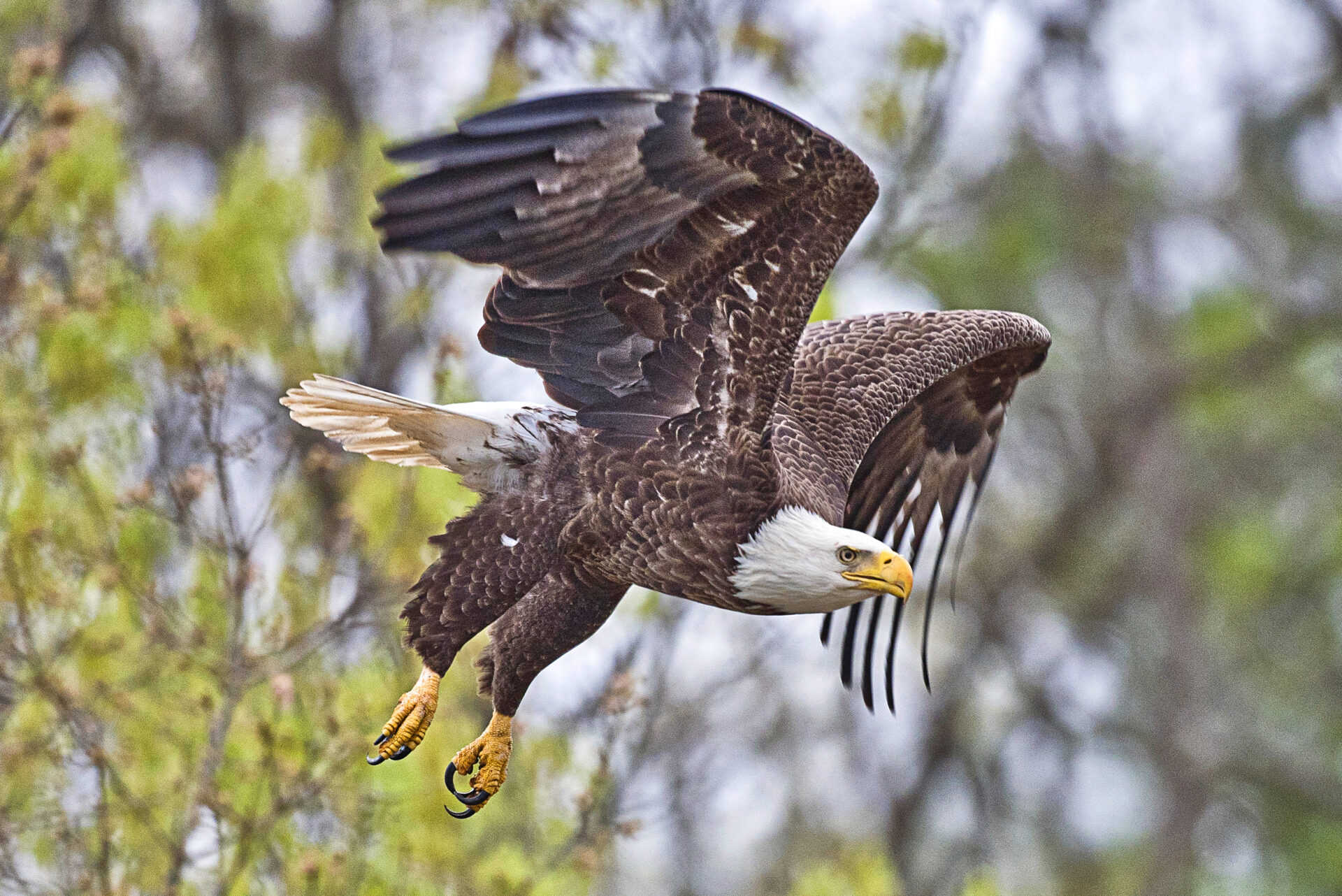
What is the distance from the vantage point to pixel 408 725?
12.7 feet

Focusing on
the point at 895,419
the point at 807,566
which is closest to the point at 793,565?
the point at 807,566

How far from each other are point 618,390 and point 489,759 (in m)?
0.97

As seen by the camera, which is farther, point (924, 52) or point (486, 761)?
point (924, 52)

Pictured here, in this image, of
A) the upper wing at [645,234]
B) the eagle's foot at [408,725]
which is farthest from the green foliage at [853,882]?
the upper wing at [645,234]

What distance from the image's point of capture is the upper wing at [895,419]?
426 cm

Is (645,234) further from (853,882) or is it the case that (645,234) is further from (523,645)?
(853,882)

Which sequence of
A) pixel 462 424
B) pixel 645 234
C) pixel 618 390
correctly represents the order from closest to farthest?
pixel 645 234, pixel 618 390, pixel 462 424

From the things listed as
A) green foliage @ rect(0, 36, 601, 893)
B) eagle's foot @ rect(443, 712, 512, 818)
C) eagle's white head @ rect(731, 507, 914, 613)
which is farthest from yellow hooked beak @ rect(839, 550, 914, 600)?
green foliage @ rect(0, 36, 601, 893)

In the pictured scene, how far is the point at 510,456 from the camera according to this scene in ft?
12.8

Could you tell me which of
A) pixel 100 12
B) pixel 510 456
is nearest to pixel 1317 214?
pixel 100 12

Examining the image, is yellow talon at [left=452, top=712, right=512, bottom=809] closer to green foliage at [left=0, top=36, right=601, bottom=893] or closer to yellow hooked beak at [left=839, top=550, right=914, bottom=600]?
green foliage at [left=0, top=36, right=601, bottom=893]

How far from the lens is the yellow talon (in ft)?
13.0

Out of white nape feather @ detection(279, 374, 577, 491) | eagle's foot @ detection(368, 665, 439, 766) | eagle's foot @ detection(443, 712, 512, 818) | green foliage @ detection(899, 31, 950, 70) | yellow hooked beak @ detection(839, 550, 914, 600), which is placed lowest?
eagle's foot @ detection(443, 712, 512, 818)

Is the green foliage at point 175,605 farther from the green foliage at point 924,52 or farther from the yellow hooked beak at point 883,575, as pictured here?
the green foliage at point 924,52
